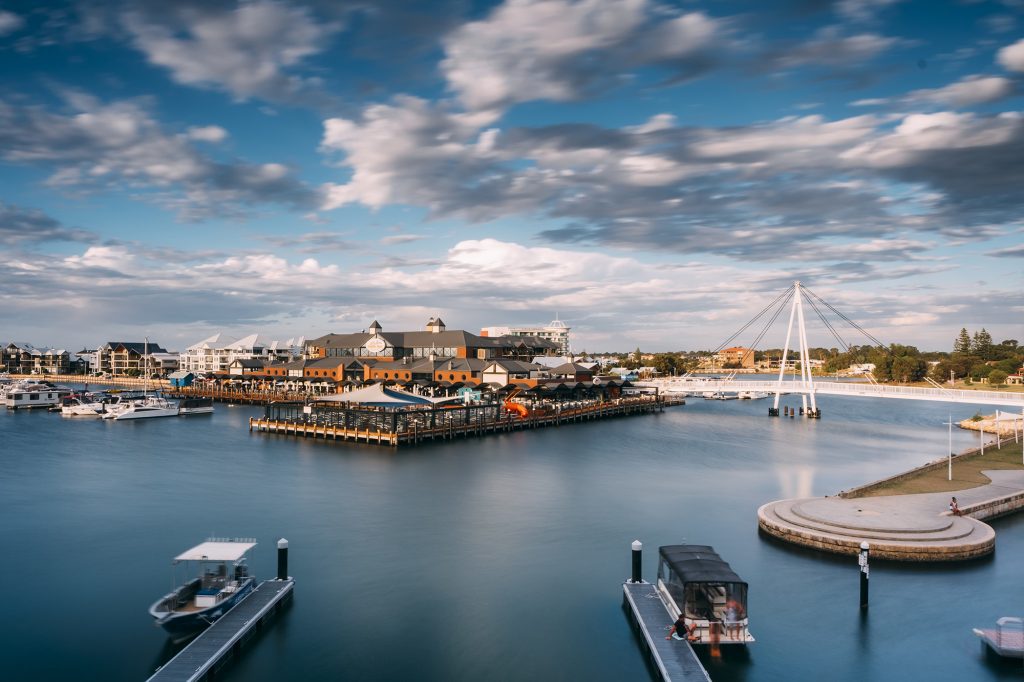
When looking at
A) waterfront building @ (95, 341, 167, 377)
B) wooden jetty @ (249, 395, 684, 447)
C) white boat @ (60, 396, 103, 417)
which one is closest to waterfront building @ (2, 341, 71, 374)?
waterfront building @ (95, 341, 167, 377)

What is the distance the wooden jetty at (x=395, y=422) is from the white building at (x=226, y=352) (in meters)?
67.5

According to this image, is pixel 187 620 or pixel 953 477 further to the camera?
pixel 953 477

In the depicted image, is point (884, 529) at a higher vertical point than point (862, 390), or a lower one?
lower

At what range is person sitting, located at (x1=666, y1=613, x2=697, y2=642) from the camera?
655 inches

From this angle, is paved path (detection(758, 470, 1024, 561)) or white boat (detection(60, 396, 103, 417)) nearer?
paved path (detection(758, 470, 1024, 561))

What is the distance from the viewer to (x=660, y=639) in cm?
1695

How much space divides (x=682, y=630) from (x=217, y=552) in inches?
484

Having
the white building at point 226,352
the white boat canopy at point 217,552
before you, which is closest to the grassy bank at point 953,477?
the white boat canopy at point 217,552

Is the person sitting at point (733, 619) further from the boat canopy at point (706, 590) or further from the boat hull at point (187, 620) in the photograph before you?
the boat hull at point (187, 620)

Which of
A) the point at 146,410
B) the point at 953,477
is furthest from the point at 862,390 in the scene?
the point at 146,410

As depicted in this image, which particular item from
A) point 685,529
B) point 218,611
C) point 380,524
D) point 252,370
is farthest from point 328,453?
point 252,370

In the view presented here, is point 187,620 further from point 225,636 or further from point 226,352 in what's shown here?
point 226,352

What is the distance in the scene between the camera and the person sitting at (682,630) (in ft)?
54.5

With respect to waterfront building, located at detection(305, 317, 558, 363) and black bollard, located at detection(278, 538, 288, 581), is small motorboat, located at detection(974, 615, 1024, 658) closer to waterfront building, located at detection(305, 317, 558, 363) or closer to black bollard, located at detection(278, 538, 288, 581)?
black bollard, located at detection(278, 538, 288, 581)
